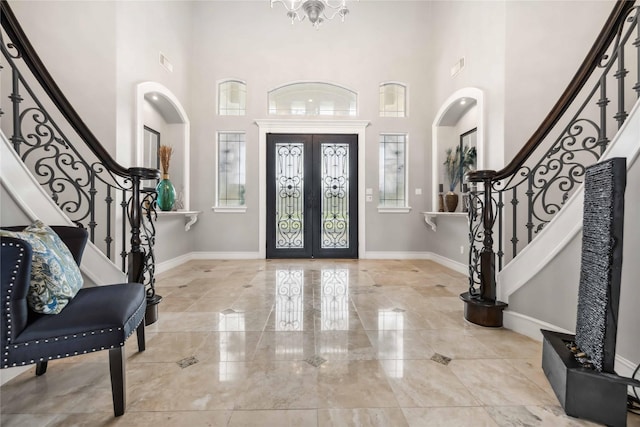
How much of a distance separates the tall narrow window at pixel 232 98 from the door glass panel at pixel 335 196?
1.78 meters

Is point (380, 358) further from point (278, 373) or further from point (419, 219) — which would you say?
point (419, 219)

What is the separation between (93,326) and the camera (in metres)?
1.32

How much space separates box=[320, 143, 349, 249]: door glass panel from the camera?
18.6 ft

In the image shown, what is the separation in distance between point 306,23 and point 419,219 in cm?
424

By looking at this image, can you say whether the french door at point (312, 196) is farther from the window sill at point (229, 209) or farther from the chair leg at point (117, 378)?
the chair leg at point (117, 378)

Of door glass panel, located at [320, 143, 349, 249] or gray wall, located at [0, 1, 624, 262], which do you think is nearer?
gray wall, located at [0, 1, 624, 262]

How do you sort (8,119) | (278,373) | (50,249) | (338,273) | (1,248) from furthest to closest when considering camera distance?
(338,273), (8,119), (278,373), (50,249), (1,248)

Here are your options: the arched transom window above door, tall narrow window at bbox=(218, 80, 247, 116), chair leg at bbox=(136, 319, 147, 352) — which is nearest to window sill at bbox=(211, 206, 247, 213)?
tall narrow window at bbox=(218, 80, 247, 116)

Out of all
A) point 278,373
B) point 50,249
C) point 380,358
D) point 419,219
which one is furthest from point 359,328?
point 419,219

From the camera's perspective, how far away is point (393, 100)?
573 cm

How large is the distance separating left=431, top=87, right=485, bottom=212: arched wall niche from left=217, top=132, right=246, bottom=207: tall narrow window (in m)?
3.52

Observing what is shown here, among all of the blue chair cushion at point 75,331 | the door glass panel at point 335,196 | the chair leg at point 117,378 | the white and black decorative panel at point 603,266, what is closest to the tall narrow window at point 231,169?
the door glass panel at point 335,196

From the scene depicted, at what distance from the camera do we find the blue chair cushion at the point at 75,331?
4.07 feet

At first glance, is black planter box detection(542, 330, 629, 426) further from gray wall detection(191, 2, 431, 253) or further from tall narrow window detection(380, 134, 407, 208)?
tall narrow window detection(380, 134, 407, 208)
